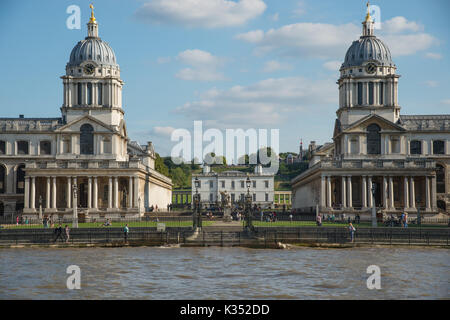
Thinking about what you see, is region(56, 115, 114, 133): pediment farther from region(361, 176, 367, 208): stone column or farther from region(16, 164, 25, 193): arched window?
region(361, 176, 367, 208): stone column

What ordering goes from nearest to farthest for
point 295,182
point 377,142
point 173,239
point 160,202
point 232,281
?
point 232,281 → point 173,239 → point 377,142 → point 160,202 → point 295,182

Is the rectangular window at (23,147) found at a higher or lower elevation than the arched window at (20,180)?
higher

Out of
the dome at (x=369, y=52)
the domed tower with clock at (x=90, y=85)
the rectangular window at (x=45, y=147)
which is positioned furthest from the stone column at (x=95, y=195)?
the dome at (x=369, y=52)

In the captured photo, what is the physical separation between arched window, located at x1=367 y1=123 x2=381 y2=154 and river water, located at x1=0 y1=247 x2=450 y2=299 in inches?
1678

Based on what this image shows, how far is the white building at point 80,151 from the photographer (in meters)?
87.6

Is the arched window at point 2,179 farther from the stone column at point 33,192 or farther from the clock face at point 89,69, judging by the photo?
the clock face at point 89,69

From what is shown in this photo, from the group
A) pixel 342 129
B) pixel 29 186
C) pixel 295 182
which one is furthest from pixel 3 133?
pixel 295 182

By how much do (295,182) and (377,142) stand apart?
43.6 meters

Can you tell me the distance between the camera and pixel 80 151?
9188cm

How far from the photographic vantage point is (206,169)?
6668 inches

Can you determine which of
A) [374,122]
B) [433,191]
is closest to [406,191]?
[433,191]

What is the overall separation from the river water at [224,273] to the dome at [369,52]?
158ft

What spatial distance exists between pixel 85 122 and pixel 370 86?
40858 mm
